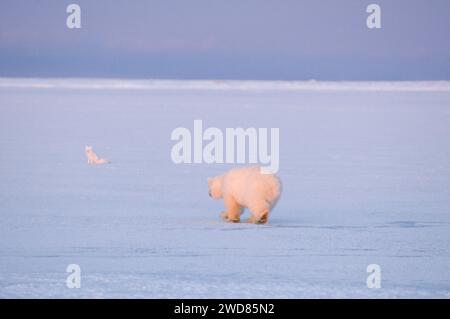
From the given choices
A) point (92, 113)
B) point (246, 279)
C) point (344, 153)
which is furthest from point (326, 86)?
point (246, 279)

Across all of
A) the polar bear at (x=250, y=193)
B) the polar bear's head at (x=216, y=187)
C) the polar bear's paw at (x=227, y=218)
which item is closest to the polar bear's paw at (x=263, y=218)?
the polar bear at (x=250, y=193)

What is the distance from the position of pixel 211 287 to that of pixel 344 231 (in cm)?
180

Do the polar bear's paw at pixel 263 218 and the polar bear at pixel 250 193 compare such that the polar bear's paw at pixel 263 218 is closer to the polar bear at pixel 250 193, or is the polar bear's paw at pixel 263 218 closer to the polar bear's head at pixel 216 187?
the polar bear at pixel 250 193

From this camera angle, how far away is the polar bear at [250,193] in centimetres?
719

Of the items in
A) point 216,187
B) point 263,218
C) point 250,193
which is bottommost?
point 263,218

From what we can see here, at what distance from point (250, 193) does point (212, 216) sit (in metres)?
0.73

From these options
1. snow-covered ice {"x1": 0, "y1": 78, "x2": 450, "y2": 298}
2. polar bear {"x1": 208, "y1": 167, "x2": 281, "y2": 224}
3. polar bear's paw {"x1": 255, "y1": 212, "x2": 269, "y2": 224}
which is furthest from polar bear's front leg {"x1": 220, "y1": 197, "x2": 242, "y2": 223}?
polar bear's paw {"x1": 255, "y1": 212, "x2": 269, "y2": 224}

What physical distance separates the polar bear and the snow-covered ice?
0.13 meters

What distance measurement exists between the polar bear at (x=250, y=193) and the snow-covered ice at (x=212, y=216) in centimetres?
13

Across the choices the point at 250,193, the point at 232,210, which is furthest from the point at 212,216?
the point at 250,193

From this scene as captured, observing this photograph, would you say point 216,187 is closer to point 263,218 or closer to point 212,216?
point 212,216

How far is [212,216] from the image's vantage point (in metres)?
7.84

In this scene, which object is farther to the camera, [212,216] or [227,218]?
[212,216]

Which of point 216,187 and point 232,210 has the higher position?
point 216,187
